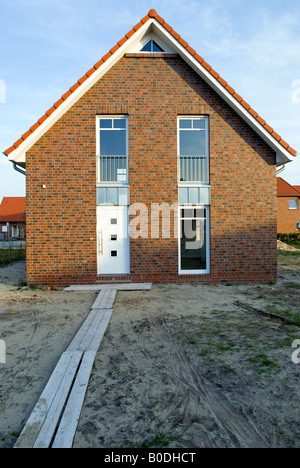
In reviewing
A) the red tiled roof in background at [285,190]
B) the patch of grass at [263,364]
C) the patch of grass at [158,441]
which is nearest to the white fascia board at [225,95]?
the patch of grass at [263,364]

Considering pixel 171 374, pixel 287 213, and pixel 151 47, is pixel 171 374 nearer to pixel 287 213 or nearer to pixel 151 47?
pixel 151 47

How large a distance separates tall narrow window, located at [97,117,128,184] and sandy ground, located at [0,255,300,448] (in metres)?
4.50

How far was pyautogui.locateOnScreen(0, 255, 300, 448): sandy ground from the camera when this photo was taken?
265 centimetres

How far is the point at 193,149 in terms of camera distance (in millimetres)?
9945

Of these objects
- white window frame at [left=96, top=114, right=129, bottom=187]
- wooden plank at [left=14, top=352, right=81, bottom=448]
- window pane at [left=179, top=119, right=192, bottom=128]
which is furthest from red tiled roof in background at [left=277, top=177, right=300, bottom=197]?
wooden plank at [left=14, top=352, right=81, bottom=448]

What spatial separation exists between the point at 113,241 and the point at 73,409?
6.98m

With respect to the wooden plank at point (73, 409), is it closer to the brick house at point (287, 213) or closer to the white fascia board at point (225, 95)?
the white fascia board at point (225, 95)

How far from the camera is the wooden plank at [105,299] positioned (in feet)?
22.6

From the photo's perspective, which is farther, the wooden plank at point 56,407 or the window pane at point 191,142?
the window pane at point 191,142

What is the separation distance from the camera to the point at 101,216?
9.74 metres

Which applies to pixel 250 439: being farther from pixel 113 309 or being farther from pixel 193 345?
pixel 113 309

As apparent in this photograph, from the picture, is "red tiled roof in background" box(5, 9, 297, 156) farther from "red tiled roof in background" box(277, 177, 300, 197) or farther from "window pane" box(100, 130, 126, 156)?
"red tiled roof in background" box(277, 177, 300, 197)

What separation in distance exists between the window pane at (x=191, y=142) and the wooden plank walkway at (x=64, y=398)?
21.9 feet

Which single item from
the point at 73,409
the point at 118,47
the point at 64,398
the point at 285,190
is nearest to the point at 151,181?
the point at 118,47
